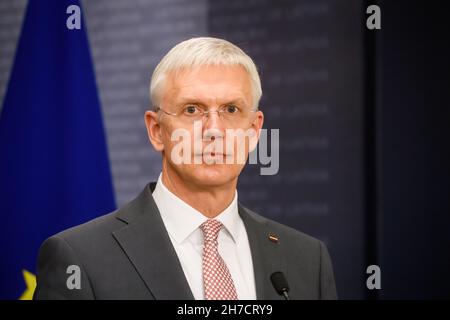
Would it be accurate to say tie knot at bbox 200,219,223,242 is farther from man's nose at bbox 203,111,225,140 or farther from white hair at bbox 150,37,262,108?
white hair at bbox 150,37,262,108

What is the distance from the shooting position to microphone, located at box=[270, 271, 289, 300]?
168 centimetres

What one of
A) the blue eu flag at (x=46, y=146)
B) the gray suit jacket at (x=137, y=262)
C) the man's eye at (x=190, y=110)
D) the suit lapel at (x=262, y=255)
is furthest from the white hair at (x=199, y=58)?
the blue eu flag at (x=46, y=146)

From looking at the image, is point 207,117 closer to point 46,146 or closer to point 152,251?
point 152,251

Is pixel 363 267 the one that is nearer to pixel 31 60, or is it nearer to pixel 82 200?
pixel 82 200

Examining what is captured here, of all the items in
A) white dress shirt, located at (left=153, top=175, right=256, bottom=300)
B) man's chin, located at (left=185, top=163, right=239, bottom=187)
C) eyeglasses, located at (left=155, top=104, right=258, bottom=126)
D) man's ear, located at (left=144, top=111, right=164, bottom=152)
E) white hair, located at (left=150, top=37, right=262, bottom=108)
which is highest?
white hair, located at (left=150, top=37, right=262, bottom=108)

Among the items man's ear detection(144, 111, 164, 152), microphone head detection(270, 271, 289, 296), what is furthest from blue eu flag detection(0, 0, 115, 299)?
microphone head detection(270, 271, 289, 296)

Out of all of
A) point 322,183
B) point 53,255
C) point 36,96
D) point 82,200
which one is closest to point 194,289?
point 53,255

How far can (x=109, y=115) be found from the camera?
9.70ft

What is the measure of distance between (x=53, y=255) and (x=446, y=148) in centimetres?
175

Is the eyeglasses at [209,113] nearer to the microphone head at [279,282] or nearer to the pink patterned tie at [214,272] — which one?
the pink patterned tie at [214,272]

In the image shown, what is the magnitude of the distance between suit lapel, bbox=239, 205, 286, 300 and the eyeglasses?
32 cm

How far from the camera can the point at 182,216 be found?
1791 mm

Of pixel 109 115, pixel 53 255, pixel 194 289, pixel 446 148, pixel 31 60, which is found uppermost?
pixel 31 60

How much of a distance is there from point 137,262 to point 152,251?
5 cm
